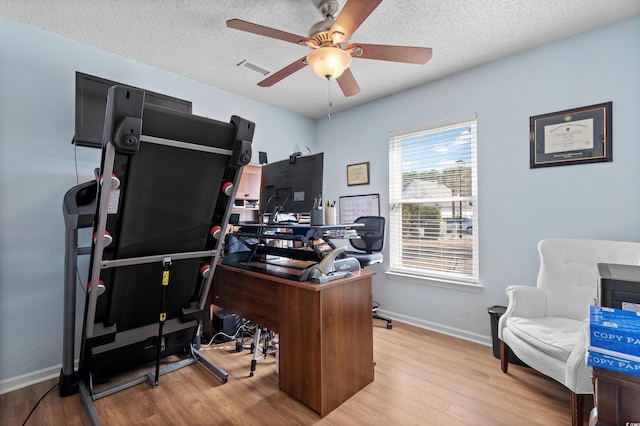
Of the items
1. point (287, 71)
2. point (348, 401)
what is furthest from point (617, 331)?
point (287, 71)

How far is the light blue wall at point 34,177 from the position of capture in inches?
83.1

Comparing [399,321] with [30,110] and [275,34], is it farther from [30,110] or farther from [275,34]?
[30,110]

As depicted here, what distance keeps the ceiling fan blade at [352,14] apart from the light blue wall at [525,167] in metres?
1.81

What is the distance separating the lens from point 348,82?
234 cm

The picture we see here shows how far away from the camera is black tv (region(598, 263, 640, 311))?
834mm

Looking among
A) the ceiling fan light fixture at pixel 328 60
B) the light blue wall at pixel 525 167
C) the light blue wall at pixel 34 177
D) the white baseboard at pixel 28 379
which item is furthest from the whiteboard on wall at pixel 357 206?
the white baseboard at pixel 28 379

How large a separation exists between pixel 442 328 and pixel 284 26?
10.5 feet

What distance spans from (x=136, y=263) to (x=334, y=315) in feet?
3.89

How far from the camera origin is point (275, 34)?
5.87 feet

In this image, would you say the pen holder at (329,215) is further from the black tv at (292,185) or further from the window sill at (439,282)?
the window sill at (439,282)

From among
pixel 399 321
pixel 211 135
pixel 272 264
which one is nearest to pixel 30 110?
pixel 211 135

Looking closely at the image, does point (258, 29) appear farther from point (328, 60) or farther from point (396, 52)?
point (396, 52)

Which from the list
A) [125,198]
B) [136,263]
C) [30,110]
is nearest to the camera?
[125,198]

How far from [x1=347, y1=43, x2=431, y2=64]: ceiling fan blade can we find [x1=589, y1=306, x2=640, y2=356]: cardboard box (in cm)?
169
